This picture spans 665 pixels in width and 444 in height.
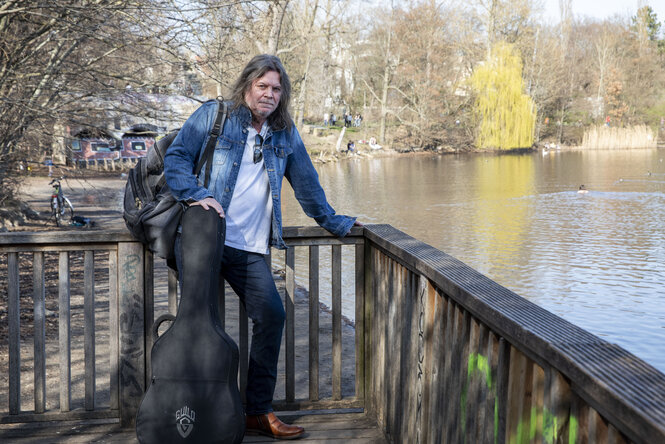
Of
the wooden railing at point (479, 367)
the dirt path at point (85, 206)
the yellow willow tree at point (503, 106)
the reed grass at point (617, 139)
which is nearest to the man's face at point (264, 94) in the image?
the wooden railing at point (479, 367)

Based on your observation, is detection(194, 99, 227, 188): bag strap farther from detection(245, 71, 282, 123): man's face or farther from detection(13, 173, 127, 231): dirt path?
detection(13, 173, 127, 231): dirt path

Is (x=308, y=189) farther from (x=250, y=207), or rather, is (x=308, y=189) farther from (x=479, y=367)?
(x=479, y=367)

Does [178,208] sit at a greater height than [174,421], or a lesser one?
greater

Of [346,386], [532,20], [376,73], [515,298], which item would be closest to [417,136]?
[376,73]

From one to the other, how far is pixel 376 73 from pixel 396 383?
2300 inches

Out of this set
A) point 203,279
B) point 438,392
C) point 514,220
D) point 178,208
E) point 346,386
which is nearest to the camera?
point 438,392

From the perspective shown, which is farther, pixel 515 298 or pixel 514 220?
pixel 514 220

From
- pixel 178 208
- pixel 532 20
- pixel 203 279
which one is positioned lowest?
pixel 203 279

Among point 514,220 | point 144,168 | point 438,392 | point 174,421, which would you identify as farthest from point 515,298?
point 514,220

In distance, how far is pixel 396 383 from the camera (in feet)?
10.9

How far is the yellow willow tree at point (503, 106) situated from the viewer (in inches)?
2136

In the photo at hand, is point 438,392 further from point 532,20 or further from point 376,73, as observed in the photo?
point 532,20

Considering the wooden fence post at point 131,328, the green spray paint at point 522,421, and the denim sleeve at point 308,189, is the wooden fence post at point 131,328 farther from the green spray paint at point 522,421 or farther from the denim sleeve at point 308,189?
the green spray paint at point 522,421

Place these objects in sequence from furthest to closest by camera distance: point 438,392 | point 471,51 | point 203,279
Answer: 1. point 471,51
2. point 203,279
3. point 438,392
